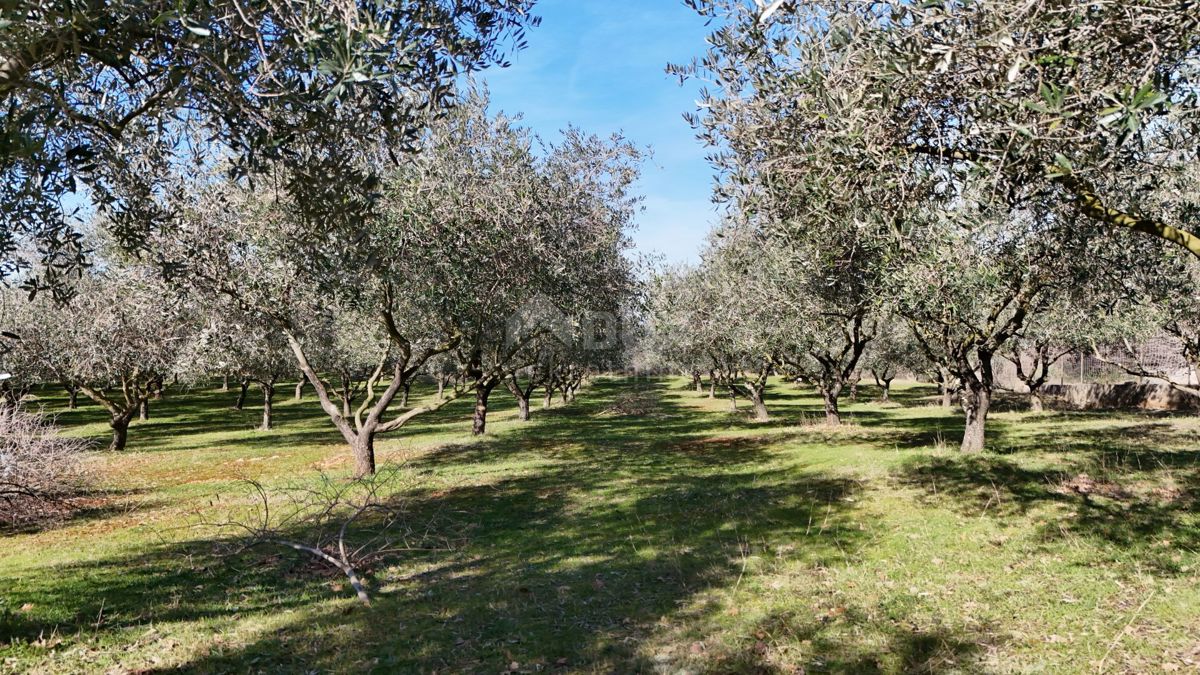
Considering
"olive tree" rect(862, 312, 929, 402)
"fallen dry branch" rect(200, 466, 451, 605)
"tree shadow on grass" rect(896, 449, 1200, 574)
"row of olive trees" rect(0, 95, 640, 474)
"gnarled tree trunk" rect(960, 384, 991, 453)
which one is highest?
"row of olive trees" rect(0, 95, 640, 474)

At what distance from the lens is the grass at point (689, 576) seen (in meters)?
7.75

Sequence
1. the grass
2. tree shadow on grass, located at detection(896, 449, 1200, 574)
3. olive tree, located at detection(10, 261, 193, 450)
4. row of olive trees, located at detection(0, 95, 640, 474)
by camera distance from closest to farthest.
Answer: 1. the grass
2. tree shadow on grass, located at detection(896, 449, 1200, 574)
3. row of olive trees, located at detection(0, 95, 640, 474)
4. olive tree, located at detection(10, 261, 193, 450)

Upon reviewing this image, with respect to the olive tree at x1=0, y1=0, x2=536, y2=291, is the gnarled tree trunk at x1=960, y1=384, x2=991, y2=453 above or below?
below

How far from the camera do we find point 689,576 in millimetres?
10438

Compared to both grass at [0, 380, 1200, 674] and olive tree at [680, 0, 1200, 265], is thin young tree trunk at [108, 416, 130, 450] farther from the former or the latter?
olive tree at [680, 0, 1200, 265]

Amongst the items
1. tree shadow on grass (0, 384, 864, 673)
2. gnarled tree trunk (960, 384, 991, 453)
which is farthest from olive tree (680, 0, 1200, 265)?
gnarled tree trunk (960, 384, 991, 453)

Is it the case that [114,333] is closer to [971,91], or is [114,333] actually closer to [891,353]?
[971,91]

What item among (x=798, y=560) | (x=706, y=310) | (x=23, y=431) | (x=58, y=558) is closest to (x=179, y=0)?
(x=798, y=560)

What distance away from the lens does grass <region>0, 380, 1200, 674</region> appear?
775 centimetres

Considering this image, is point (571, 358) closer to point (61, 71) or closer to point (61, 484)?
point (61, 484)

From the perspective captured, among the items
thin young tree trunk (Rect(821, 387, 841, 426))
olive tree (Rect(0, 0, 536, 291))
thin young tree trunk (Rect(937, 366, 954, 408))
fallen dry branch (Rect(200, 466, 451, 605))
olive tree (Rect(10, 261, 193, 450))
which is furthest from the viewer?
thin young tree trunk (Rect(937, 366, 954, 408))

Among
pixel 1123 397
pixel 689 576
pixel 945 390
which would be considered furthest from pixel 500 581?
pixel 1123 397

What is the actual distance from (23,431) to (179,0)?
1538 cm

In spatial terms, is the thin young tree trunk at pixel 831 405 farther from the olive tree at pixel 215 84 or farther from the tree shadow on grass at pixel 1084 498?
the olive tree at pixel 215 84
